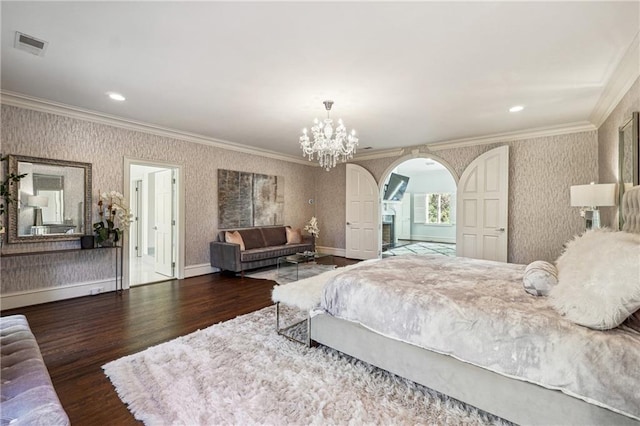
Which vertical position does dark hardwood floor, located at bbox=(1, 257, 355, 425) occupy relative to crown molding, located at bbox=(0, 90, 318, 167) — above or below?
below

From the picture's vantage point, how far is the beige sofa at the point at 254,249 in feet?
16.8

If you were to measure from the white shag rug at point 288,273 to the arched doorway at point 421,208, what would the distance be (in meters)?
4.63

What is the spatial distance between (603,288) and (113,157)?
5508mm

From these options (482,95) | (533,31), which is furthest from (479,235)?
(533,31)

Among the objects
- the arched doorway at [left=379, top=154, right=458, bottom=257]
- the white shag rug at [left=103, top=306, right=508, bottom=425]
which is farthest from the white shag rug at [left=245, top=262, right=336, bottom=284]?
the arched doorway at [left=379, top=154, right=458, bottom=257]

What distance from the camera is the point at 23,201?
11.6ft

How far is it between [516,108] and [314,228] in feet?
13.2

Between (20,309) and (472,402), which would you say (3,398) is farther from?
(20,309)

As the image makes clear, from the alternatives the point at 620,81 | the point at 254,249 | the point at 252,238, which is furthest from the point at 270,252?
the point at 620,81

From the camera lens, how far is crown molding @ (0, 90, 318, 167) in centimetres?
346

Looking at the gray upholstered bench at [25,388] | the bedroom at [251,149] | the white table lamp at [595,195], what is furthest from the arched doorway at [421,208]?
the gray upholstered bench at [25,388]

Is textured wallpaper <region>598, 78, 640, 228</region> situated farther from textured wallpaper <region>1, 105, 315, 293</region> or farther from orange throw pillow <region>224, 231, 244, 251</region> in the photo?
orange throw pillow <region>224, 231, 244, 251</region>

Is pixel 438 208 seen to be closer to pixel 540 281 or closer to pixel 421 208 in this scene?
pixel 421 208

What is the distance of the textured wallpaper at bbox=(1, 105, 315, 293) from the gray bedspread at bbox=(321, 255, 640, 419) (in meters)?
3.79
